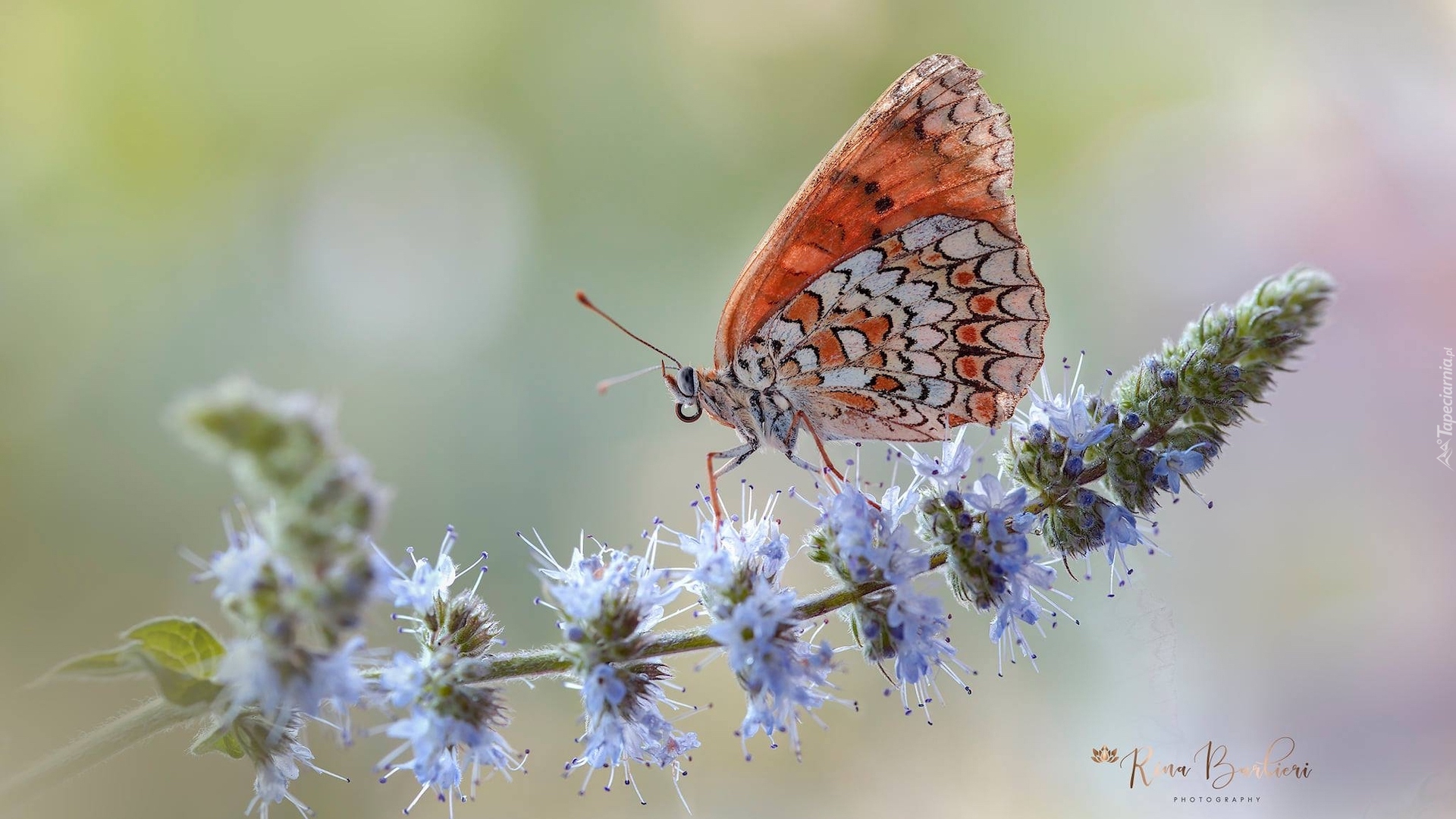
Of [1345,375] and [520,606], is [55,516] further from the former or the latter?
[1345,375]

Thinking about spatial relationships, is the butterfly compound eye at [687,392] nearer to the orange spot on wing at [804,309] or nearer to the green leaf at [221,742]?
the orange spot on wing at [804,309]

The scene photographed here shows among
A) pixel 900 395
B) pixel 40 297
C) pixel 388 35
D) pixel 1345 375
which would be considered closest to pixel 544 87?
pixel 388 35

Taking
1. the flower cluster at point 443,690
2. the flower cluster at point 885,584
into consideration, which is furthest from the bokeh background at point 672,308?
the flower cluster at point 443,690

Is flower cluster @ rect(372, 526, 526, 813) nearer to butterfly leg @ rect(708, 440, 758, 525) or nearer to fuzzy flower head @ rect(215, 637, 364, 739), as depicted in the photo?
fuzzy flower head @ rect(215, 637, 364, 739)

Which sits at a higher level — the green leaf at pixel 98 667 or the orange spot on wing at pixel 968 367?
the orange spot on wing at pixel 968 367

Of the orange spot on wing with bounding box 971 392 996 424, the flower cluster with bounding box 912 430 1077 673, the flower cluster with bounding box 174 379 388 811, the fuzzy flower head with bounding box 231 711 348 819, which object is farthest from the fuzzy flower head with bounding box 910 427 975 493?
the fuzzy flower head with bounding box 231 711 348 819

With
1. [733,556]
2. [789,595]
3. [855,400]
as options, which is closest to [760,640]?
[789,595]

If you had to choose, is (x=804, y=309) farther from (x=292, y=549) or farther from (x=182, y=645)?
(x=182, y=645)
